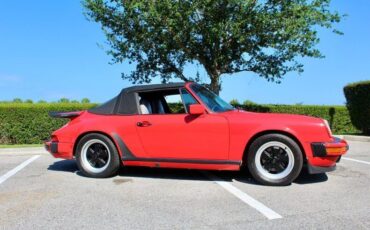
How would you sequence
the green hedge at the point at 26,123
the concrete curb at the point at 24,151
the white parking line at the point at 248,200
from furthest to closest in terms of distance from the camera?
the green hedge at the point at 26,123 < the concrete curb at the point at 24,151 < the white parking line at the point at 248,200

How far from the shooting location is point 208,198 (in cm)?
552

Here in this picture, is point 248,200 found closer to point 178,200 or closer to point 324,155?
point 178,200

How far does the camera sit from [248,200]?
5402 millimetres

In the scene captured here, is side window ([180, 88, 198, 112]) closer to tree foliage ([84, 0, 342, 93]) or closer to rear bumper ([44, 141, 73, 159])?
rear bumper ([44, 141, 73, 159])

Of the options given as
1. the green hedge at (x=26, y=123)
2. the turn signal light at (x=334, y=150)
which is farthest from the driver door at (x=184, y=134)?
the green hedge at (x=26, y=123)

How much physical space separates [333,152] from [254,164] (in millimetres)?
1115

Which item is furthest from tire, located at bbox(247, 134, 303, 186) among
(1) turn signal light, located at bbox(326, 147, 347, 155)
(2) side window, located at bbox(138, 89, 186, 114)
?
(2) side window, located at bbox(138, 89, 186, 114)

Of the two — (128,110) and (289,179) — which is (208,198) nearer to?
(289,179)

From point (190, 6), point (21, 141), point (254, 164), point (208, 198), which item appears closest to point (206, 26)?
point (190, 6)

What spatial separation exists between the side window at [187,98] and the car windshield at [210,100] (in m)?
0.12

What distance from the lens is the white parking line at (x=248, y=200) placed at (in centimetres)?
474

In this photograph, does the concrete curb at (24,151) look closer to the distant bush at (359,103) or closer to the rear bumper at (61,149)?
the rear bumper at (61,149)

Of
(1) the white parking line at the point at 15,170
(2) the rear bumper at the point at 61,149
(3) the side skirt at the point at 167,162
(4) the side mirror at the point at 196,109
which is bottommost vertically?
(1) the white parking line at the point at 15,170

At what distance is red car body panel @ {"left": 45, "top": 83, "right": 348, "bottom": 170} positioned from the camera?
20.1 feet
